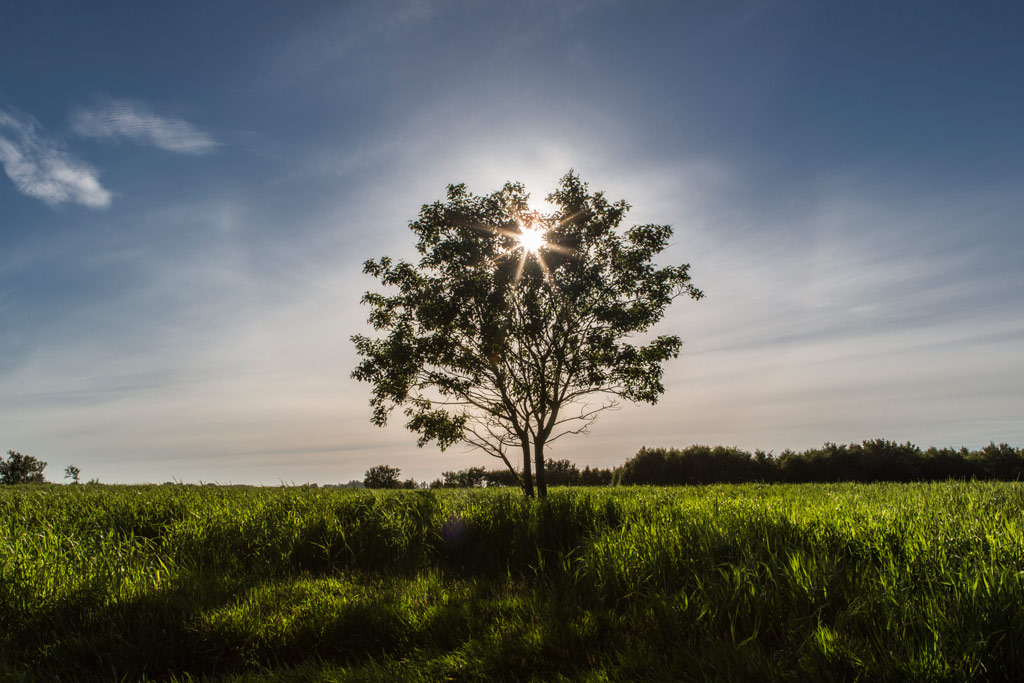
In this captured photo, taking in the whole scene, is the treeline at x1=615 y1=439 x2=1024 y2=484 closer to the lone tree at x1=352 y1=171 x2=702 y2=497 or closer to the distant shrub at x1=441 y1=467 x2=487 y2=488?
the distant shrub at x1=441 y1=467 x2=487 y2=488

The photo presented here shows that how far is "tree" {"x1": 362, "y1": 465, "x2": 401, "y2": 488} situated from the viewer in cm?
4284

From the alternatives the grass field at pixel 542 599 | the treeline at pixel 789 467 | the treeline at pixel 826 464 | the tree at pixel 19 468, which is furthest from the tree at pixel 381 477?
the tree at pixel 19 468

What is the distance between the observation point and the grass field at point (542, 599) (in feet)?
12.3

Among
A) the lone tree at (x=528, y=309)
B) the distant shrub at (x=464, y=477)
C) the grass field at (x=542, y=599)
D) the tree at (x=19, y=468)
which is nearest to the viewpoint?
the grass field at (x=542, y=599)

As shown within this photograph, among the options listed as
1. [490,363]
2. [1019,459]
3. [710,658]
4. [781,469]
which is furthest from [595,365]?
[1019,459]

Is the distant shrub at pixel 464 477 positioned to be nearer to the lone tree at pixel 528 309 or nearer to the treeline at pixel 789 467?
the treeline at pixel 789 467

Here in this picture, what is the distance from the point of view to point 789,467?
39.9 metres

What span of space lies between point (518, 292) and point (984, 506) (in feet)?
33.1

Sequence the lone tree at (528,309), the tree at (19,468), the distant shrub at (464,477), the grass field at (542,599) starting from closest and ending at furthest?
the grass field at (542,599) → the lone tree at (528,309) → the distant shrub at (464,477) → the tree at (19,468)

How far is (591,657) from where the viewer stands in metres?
4.19

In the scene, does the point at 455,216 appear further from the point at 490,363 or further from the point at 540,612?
the point at 540,612

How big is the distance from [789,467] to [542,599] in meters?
40.6

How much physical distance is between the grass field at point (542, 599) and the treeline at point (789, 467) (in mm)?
25963

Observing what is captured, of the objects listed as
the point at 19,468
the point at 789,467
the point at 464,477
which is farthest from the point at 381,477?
the point at 19,468
